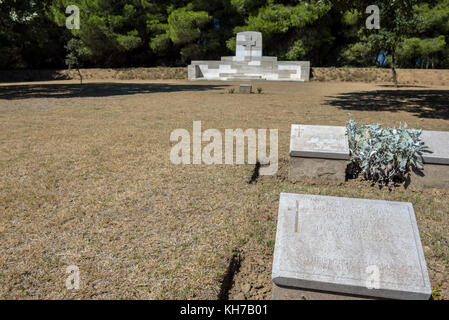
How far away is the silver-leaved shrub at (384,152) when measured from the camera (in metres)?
4.18

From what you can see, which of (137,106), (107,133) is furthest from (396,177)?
(137,106)

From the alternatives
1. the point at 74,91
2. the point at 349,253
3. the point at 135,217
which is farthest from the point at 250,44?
the point at 349,253

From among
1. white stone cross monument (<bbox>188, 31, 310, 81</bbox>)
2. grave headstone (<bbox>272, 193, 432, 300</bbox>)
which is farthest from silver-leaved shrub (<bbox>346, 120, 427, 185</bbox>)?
white stone cross monument (<bbox>188, 31, 310, 81</bbox>)

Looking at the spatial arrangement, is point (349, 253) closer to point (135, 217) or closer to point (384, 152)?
point (135, 217)

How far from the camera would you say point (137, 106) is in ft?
37.2

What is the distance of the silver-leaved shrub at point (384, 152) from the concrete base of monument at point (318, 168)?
12.0 inches

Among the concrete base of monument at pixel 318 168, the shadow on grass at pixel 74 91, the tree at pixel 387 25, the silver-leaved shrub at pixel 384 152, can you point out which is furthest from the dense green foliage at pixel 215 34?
the concrete base of monument at pixel 318 168

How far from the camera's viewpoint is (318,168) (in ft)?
14.9

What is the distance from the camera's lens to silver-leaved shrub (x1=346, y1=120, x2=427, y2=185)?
4.18 metres

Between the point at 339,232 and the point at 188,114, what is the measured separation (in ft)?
26.6

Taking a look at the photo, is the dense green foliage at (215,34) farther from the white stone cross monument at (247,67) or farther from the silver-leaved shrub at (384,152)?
the silver-leaved shrub at (384,152)

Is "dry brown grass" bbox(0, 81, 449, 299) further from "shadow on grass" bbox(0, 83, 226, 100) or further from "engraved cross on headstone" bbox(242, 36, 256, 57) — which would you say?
"engraved cross on headstone" bbox(242, 36, 256, 57)

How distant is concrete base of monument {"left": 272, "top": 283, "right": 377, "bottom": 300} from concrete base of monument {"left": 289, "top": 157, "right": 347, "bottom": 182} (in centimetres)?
277
